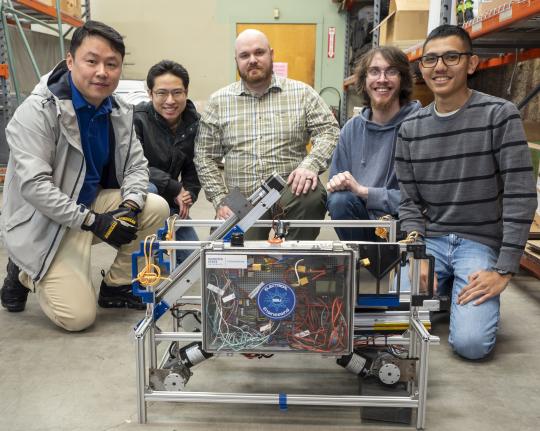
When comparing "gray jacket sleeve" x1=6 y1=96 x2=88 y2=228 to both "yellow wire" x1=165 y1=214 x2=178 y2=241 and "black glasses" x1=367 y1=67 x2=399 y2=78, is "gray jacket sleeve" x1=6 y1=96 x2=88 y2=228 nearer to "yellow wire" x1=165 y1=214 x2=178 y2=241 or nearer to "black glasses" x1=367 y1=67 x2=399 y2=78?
"yellow wire" x1=165 y1=214 x2=178 y2=241

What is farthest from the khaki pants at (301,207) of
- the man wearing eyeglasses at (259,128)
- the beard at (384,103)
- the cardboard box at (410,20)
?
the cardboard box at (410,20)

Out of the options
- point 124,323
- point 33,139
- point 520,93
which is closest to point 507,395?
point 124,323

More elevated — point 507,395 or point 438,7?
point 438,7

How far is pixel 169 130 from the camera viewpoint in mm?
2650

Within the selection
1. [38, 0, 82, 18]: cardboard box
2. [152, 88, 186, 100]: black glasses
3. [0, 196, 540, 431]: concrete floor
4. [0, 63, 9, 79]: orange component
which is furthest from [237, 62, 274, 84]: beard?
[38, 0, 82, 18]: cardboard box

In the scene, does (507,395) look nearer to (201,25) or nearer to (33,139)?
(33,139)

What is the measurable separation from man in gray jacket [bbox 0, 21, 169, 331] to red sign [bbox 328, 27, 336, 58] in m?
5.17

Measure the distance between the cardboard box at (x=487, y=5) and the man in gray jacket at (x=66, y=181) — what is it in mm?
1458

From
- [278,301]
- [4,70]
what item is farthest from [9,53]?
[278,301]

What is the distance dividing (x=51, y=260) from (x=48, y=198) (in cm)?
27

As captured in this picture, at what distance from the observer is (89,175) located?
2.17 m

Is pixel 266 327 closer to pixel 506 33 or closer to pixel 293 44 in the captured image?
pixel 506 33

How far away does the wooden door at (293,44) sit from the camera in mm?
6848

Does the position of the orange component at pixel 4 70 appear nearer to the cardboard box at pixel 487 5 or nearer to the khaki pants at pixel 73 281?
the khaki pants at pixel 73 281
